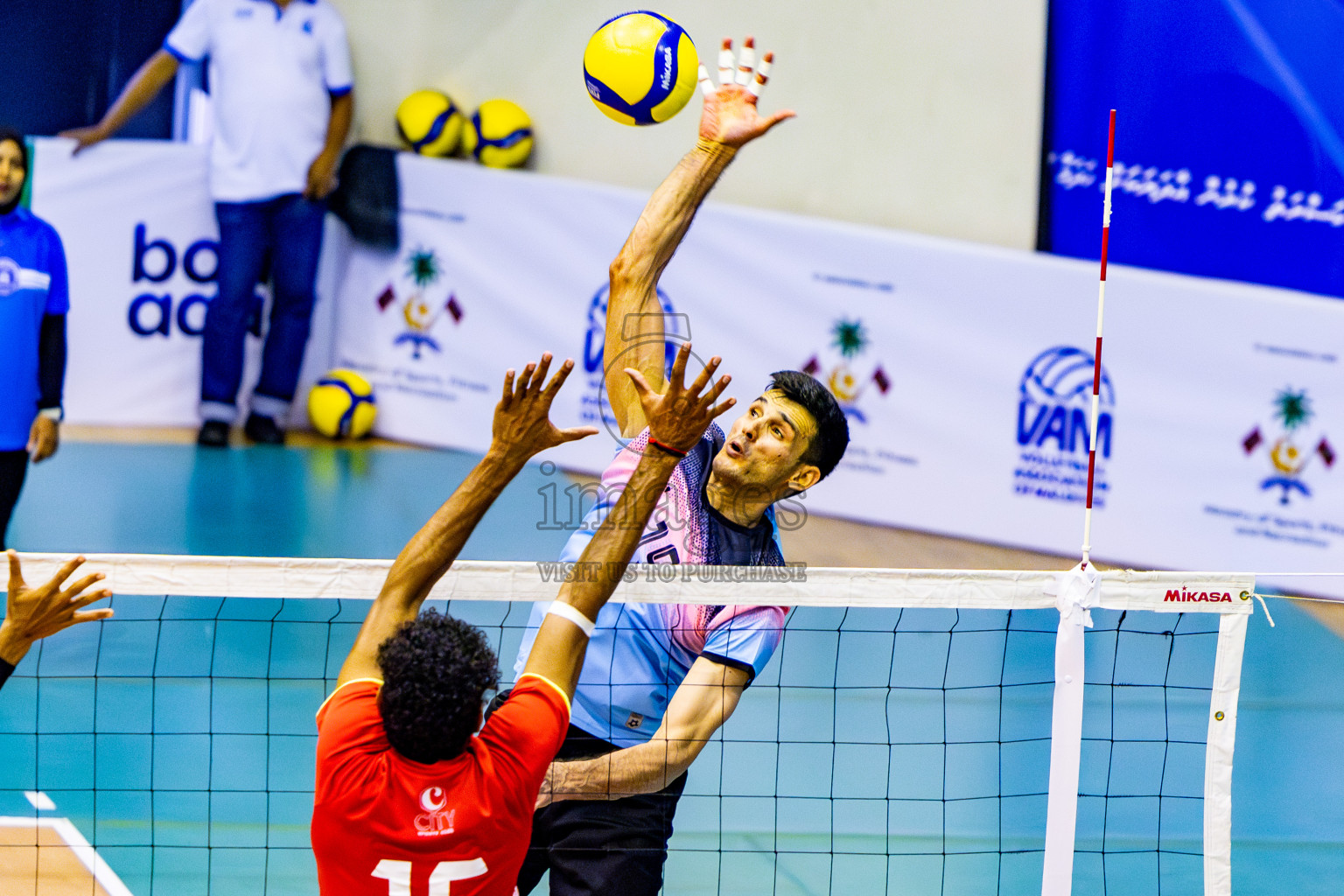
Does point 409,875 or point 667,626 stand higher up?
point 667,626

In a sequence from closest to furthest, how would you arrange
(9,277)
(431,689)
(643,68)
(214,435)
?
1. (431,689)
2. (643,68)
3. (9,277)
4. (214,435)

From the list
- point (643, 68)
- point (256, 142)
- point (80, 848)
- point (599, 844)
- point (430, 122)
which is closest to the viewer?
point (599, 844)

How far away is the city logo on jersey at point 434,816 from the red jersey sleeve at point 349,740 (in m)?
0.13

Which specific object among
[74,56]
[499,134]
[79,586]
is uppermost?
[74,56]

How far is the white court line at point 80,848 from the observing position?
5.23 metres

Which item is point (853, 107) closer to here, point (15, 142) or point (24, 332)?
point (15, 142)

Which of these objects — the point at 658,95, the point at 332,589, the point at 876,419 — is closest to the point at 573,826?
the point at 332,589

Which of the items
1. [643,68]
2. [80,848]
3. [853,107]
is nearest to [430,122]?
[853,107]

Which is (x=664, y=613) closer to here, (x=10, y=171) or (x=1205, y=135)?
(x=10, y=171)

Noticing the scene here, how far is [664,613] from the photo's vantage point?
4.32m

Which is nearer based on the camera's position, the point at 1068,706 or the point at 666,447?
the point at 666,447

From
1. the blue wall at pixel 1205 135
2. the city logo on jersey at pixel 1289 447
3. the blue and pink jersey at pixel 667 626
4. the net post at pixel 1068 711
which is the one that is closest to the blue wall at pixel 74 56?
the blue wall at pixel 1205 135

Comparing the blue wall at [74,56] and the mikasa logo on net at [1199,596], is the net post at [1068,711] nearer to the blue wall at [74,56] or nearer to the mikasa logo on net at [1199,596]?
the mikasa logo on net at [1199,596]

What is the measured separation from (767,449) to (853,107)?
24.1 feet
